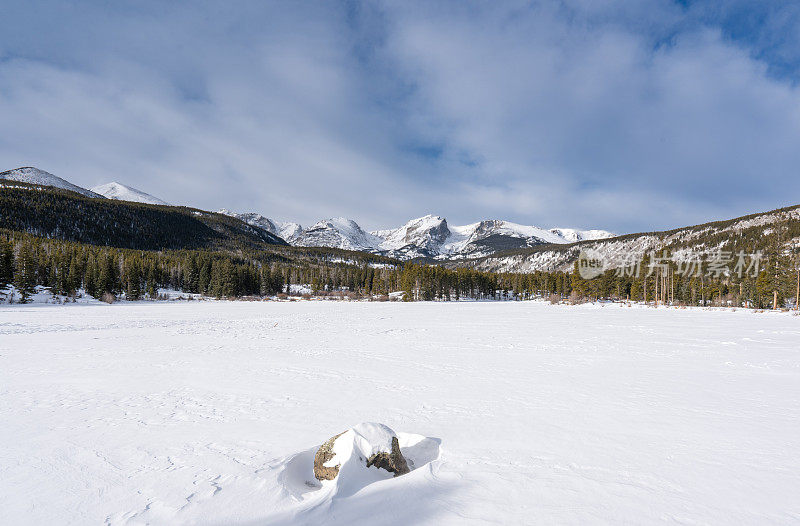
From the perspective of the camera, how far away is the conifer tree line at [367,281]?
55094 millimetres

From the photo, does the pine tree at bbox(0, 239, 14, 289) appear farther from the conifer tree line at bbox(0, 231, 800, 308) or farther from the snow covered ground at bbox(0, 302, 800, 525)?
the snow covered ground at bbox(0, 302, 800, 525)

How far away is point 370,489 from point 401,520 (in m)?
0.71

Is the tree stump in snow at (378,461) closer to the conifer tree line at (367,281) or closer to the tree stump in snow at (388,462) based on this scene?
the tree stump in snow at (388,462)

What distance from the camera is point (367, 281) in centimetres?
12219

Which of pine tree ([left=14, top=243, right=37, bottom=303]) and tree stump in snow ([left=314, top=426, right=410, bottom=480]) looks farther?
pine tree ([left=14, top=243, right=37, bottom=303])

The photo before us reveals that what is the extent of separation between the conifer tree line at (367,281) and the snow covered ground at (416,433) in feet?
197

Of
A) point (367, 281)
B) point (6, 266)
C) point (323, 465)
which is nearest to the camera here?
point (323, 465)

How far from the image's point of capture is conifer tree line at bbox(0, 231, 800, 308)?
55094mm

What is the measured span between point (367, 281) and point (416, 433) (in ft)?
382

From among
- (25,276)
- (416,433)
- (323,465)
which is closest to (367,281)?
(25,276)

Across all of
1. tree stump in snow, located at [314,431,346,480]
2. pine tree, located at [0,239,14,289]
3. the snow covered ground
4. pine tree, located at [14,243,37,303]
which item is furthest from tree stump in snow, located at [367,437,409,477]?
pine tree, located at [0,239,14,289]

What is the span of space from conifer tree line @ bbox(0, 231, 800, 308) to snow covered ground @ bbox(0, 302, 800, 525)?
60.0 metres

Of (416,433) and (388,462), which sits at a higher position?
(388,462)

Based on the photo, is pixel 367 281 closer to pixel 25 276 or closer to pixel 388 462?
pixel 25 276
